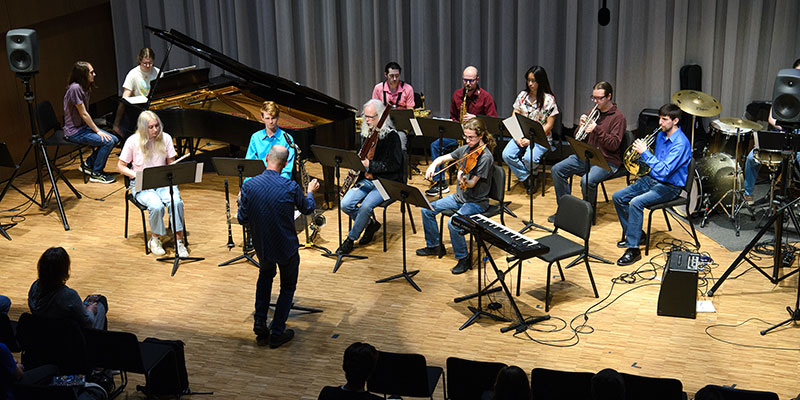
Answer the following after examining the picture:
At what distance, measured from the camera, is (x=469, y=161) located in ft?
22.7

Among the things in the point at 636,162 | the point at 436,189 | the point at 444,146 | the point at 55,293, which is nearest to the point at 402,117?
the point at 436,189

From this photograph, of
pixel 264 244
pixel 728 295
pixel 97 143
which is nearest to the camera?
pixel 264 244

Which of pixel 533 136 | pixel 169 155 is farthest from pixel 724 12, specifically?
pixel 169 155

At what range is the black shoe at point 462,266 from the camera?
7039mm

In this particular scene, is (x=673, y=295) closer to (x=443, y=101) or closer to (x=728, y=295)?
(x=728, y=295)

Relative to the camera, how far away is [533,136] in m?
7.79

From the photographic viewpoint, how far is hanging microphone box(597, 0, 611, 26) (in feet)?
32.0

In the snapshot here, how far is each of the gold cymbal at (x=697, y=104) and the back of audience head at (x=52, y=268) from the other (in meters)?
5.32

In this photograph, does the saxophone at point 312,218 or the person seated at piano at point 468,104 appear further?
the person seated at piano at point 468,104

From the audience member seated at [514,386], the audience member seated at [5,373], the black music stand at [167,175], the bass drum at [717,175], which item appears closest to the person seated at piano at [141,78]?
the black music stand at [167,175]

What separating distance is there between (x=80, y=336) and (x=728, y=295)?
479cm

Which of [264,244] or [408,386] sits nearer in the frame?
[408,386]

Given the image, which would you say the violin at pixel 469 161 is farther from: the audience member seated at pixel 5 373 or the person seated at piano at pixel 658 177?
the audience member seated at pixel 5 373

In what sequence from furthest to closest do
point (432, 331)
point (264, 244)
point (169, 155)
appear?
point (169, 155) < point (432, 331) < point (264, 244)
